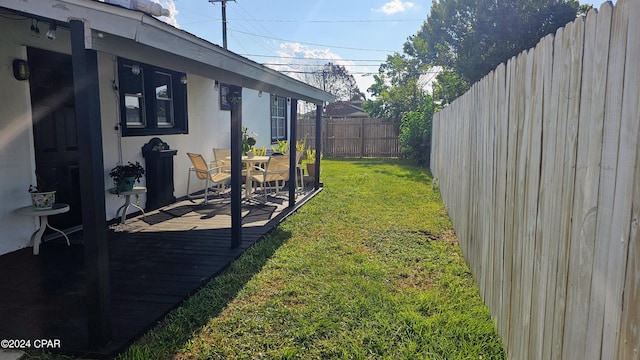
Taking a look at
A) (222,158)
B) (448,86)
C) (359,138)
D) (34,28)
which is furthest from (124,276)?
(448,86)

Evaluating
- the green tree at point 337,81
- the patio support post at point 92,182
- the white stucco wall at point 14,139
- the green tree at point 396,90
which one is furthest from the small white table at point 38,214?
the green tree at point 337,81

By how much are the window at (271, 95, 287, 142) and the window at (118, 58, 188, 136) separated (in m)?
4.80

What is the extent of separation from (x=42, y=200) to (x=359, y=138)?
14.6m

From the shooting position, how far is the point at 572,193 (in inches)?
57.4

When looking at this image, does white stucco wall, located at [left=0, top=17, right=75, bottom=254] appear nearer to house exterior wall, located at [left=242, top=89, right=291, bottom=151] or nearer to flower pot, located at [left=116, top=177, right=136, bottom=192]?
A: flower pot, located at [left=116, top=177, right=136, bottom=192]

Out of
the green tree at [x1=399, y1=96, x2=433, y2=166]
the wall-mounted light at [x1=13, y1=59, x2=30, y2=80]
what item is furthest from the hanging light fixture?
the green tree at [x1=399, y1=96, x2=433, y2=166]

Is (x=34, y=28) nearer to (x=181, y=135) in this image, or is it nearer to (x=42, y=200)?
(x=42, y=200)

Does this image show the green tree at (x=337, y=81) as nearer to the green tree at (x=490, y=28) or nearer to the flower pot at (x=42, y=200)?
the green tree at (x=490, y=28)

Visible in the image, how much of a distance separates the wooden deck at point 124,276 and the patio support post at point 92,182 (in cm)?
22

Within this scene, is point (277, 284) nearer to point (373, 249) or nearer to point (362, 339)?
point (362, 339)

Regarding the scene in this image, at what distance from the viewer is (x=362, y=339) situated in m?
2.63

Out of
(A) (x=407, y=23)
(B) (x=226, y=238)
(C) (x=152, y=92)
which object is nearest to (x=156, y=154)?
(C) (x=152, y=92)

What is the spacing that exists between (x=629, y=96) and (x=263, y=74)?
13.9 ft

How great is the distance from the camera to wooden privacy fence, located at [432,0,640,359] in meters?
1.11
